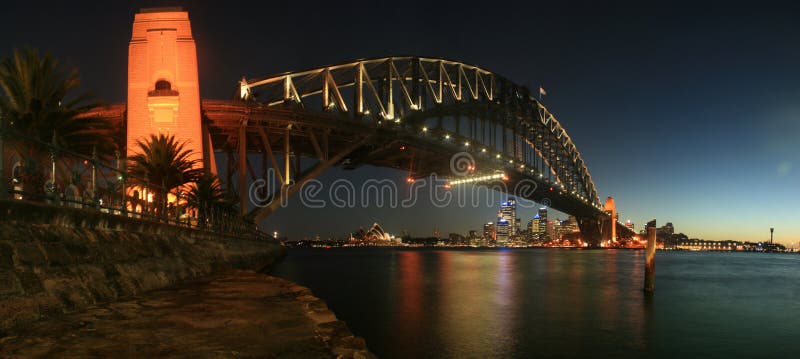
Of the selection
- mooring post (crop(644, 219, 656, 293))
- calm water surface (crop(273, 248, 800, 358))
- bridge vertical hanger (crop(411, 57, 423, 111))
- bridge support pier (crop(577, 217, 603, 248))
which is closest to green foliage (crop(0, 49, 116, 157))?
calm water surface (crop(273, 248, 800, 358))

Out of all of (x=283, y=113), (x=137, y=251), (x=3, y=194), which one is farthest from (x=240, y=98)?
(x=3, y=194)

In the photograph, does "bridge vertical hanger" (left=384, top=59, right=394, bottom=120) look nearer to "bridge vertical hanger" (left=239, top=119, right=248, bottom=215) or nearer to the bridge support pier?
"bridge vertical hanger" (left=239, top=119, right=248, bottom=215)

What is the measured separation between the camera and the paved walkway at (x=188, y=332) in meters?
6.05

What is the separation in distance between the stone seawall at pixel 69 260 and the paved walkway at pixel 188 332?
30 cm

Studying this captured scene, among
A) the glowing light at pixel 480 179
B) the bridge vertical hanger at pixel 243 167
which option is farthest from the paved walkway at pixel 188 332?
the glowing light at pixel 480 179

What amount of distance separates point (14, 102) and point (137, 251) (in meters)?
8.44

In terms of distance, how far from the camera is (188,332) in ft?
23.7

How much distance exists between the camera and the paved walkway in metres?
6.05

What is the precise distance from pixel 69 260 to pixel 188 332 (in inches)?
103

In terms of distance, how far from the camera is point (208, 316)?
8.56 meters

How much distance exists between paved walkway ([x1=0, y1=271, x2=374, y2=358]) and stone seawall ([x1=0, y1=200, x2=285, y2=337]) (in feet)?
1.00

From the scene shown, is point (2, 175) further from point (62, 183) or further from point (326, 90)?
point (326, 90)

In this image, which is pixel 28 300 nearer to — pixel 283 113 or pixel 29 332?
pixel 29 332

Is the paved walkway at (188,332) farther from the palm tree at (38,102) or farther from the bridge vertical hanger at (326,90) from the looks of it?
the bridge vertical hanger at (326,90)
